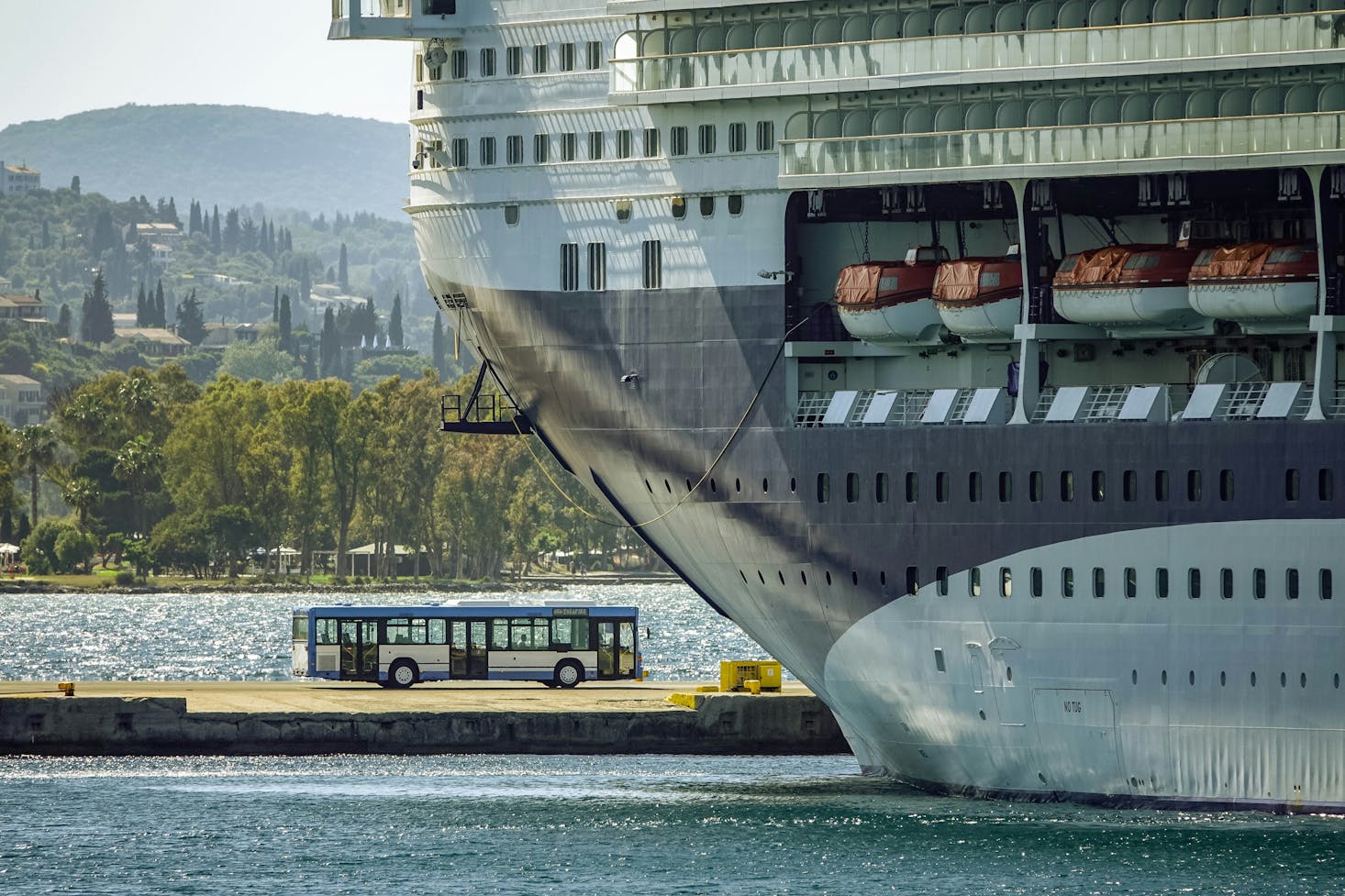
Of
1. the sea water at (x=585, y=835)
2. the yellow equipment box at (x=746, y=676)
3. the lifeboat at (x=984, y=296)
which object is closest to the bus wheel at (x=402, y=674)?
the sea water at (x=585, y=835)

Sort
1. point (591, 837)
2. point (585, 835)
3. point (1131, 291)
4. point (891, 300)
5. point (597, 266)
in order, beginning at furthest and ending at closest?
point (597, 266) < point (585, 835) < point (591, 837) < point (891, 300) < point (1131, 291)

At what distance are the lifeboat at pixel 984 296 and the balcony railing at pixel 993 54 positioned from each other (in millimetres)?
3503

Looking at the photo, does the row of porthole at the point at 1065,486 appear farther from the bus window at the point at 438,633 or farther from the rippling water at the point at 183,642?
the rippling water at the point at 183,642

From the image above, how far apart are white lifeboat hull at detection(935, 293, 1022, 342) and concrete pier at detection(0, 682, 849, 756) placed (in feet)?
52.0

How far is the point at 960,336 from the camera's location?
49219mm

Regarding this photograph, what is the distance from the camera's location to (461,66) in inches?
2144

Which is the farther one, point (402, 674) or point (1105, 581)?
point (402, 674)

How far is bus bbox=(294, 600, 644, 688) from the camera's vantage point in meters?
70.4

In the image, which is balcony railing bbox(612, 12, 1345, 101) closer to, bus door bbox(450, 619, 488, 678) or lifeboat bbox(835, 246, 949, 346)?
lifeboat bbox(835, 246, 949, 346)

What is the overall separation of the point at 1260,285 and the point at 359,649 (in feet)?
106

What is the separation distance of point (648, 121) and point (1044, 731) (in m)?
14.4

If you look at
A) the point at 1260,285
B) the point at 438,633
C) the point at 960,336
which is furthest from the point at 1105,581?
the point at 438,633

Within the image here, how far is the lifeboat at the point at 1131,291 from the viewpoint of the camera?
152ft

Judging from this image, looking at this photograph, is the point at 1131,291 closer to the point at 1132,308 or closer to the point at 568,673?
the point at 1132,308
